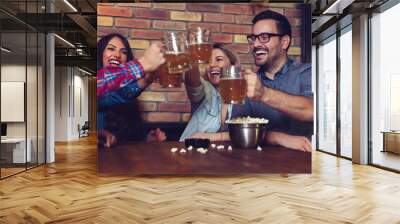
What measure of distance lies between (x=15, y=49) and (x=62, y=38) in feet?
9.36

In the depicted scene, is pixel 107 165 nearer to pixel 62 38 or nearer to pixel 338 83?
pixel 62 38

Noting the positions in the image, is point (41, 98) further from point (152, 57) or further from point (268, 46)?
point (268, 46)

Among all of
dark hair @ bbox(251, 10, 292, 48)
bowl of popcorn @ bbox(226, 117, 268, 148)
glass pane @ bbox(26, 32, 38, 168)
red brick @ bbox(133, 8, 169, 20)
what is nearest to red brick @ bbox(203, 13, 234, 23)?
dark hair @ bbox(251, 10, 292, 48)

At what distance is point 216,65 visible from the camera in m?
5.28

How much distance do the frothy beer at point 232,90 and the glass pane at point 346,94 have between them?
3.28 metres

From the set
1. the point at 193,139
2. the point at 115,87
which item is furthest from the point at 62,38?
the point at 193,139

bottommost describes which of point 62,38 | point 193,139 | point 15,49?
point 193,139

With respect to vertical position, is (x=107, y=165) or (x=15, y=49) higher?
(x=15, y=49)

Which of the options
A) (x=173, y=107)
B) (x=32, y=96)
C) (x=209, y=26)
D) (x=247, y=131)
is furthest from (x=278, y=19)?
→ (x=32, y=96)

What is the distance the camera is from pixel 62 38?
8.62 metres

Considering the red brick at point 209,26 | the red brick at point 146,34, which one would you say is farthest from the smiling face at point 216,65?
the red brick at point 146,34

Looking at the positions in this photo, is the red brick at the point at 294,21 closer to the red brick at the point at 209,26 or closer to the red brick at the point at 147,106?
the red brick at the point at 209,26

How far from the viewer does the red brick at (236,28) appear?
529 cm

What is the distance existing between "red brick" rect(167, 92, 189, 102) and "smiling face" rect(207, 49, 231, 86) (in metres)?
0.41
